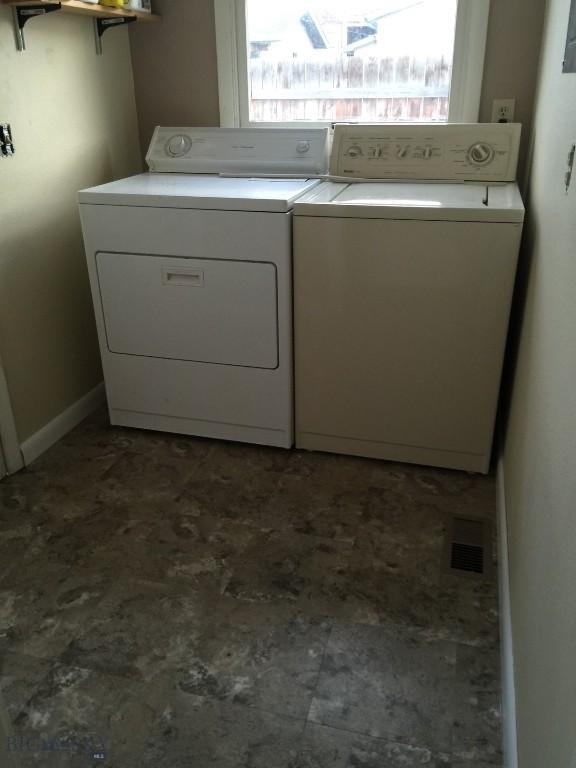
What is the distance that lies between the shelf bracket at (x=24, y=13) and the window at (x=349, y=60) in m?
0.81

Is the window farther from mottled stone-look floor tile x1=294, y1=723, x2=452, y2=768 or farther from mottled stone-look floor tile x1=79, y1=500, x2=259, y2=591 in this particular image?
mottled stone-look floor tile x1=294, y1=723, x2=452, y2=768

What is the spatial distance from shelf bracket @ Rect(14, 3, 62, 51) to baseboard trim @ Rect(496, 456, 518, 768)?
6.73ft

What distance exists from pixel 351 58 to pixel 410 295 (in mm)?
1149

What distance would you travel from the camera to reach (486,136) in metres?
2.34

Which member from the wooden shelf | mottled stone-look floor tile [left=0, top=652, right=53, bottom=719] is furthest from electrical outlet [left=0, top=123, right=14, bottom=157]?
mottled stone-look floor tile [left=0, top=652, right=53, bottom=719]

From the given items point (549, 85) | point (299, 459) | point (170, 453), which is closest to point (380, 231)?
point (549, 85)

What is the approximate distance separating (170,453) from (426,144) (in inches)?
59.5

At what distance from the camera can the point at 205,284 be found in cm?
217

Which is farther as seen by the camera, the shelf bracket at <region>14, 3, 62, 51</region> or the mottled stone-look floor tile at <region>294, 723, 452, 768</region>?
the shelf bracket at <region>14, 3, 62, 51</region>

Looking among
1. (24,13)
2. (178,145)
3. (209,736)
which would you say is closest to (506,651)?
(209,736)

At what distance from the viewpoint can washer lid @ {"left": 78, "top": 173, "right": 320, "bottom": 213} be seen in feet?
6.65

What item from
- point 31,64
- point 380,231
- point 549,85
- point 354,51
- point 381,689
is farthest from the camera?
point 354,51

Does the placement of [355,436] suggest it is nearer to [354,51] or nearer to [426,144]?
[426,144]

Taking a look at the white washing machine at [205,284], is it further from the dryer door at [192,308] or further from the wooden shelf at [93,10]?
the wooden shelf at [93,10]
